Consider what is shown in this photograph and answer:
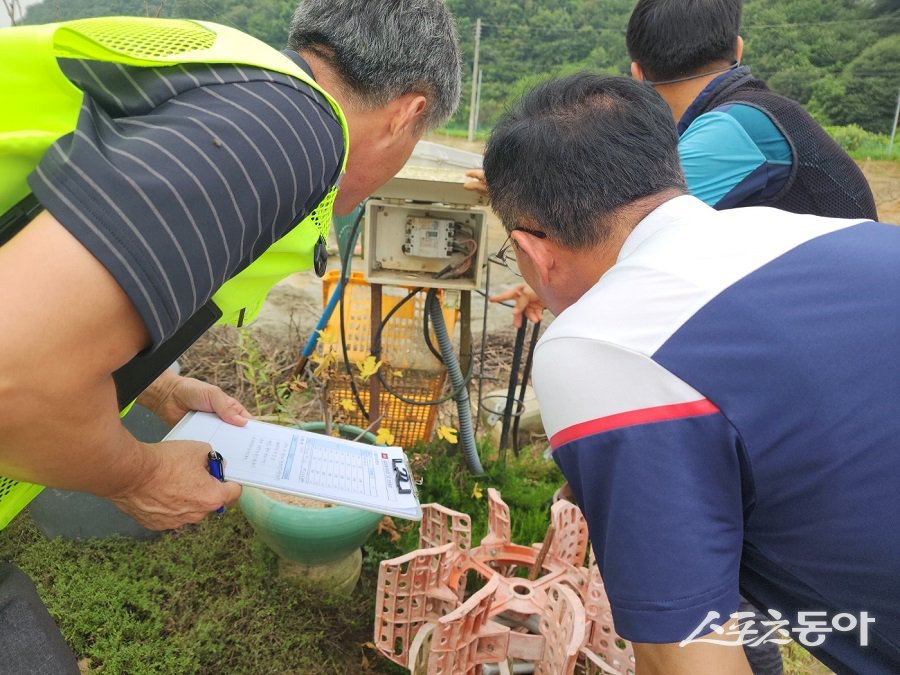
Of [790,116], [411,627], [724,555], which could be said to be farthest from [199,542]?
[790,116]

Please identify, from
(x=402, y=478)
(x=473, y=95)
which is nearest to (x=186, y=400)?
(x=402, y=478)

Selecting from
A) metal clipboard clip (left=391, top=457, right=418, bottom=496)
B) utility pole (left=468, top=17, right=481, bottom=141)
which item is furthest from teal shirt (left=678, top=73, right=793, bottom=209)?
utility pole (left=468, top=17, right=481, bottom=141)

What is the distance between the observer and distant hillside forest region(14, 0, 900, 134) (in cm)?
2091

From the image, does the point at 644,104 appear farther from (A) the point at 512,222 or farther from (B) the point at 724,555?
(B) the point at 724,555

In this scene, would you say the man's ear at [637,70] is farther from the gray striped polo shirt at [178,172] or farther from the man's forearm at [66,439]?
the man's forearm at [66,439]

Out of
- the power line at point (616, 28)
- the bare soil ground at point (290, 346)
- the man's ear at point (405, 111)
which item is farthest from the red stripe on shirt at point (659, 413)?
the power line at point (616, 28)

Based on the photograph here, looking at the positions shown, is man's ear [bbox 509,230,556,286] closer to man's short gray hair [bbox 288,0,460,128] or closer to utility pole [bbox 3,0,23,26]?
man's short gray hair [bbox 288,0,460,128]

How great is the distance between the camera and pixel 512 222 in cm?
143

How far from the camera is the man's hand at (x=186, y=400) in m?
1.64

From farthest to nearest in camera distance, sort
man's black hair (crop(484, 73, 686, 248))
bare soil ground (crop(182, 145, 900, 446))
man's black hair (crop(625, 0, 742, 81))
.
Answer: bare soil ground (crop(182, 145, 900, 446))
man's black hair (crop(625, 0, 742, 81))
man's black hair (crop(484, 73, 686, 248))

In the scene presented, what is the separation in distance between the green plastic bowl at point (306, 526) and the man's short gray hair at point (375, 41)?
142cm

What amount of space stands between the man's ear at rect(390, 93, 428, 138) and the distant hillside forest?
18396 mm

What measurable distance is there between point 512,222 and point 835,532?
2.76 feet

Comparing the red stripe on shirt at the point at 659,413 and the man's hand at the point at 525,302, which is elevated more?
the red stripe on shirt at the point at 659,413
